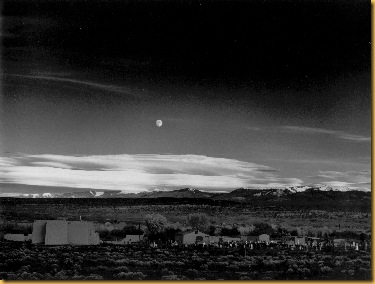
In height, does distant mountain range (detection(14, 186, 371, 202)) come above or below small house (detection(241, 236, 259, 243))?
above

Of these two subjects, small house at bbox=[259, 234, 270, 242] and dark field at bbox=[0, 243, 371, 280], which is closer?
dark field at bbox=[0, 243, 371, 280]

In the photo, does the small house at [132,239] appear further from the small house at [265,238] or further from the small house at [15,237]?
the small house at [265,238]

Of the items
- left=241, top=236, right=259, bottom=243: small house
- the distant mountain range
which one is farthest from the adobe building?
left=241, top=236, right=259, bottom=243: small house

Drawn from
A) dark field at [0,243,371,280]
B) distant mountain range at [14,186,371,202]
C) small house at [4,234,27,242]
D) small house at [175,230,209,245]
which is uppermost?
A: distant mountain range at [14,186,371,202]

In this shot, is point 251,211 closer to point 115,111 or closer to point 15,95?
point 115,111

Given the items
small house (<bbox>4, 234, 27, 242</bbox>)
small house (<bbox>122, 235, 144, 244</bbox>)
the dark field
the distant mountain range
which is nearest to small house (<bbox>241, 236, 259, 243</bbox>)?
the dark field

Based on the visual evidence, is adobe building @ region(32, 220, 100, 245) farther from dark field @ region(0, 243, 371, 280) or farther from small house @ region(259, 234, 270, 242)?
small house @ region(259, 234, 270, 242)
